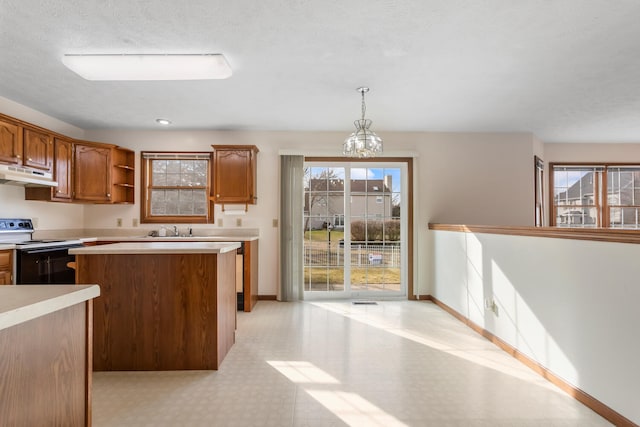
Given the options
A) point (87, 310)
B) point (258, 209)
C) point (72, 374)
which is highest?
point (258, 209)

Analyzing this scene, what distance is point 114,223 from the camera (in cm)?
467

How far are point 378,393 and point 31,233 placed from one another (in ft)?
13.6

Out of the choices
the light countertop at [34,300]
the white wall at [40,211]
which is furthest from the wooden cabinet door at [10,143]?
the light countertop at [34,300]

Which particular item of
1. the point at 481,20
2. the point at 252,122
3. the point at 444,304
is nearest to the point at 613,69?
the point at 481,20

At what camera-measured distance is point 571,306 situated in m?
2.09

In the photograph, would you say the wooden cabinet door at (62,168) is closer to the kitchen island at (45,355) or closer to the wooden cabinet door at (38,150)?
the wooden cabinet door at (38,150)

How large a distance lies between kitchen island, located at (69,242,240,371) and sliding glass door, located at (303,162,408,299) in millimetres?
2424

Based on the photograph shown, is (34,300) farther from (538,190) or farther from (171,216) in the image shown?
(538,190)

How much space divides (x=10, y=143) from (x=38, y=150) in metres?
0.33

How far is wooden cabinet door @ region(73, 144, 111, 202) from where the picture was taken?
4.16 meters

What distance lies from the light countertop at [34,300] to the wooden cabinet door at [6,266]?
274cm

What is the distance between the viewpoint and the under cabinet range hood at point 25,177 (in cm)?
311

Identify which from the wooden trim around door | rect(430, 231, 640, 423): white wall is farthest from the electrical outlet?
the wooden trim around door

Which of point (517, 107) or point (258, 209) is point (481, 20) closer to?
point (517, 107)
